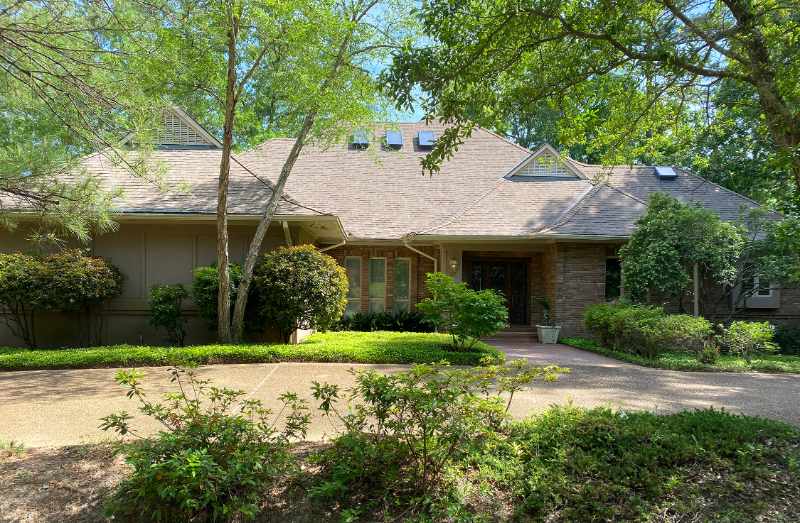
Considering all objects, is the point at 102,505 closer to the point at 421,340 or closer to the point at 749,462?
the point at 749,462

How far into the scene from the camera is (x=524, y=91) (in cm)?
569

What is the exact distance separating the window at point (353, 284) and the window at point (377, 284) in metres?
0.37

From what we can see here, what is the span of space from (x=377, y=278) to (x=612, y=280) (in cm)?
669

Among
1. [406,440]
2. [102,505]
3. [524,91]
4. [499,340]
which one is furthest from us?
[499,340]

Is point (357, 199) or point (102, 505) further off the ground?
point (357, 199)

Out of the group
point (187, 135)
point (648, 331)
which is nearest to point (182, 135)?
point (187, 135)

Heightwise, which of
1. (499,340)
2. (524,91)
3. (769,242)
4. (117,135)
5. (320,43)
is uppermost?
(320,43)

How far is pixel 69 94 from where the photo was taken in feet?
16.6

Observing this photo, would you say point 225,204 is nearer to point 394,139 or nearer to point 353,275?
point 353,275

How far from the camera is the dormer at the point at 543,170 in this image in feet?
49.4

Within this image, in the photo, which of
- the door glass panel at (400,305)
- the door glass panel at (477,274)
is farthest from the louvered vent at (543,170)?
the door glass panel at (400,305)

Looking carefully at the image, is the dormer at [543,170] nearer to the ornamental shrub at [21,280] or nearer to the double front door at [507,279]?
the double front door at [507,279]

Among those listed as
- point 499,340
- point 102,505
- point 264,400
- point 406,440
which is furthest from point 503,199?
point 102,505

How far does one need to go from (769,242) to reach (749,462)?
9499 mm
